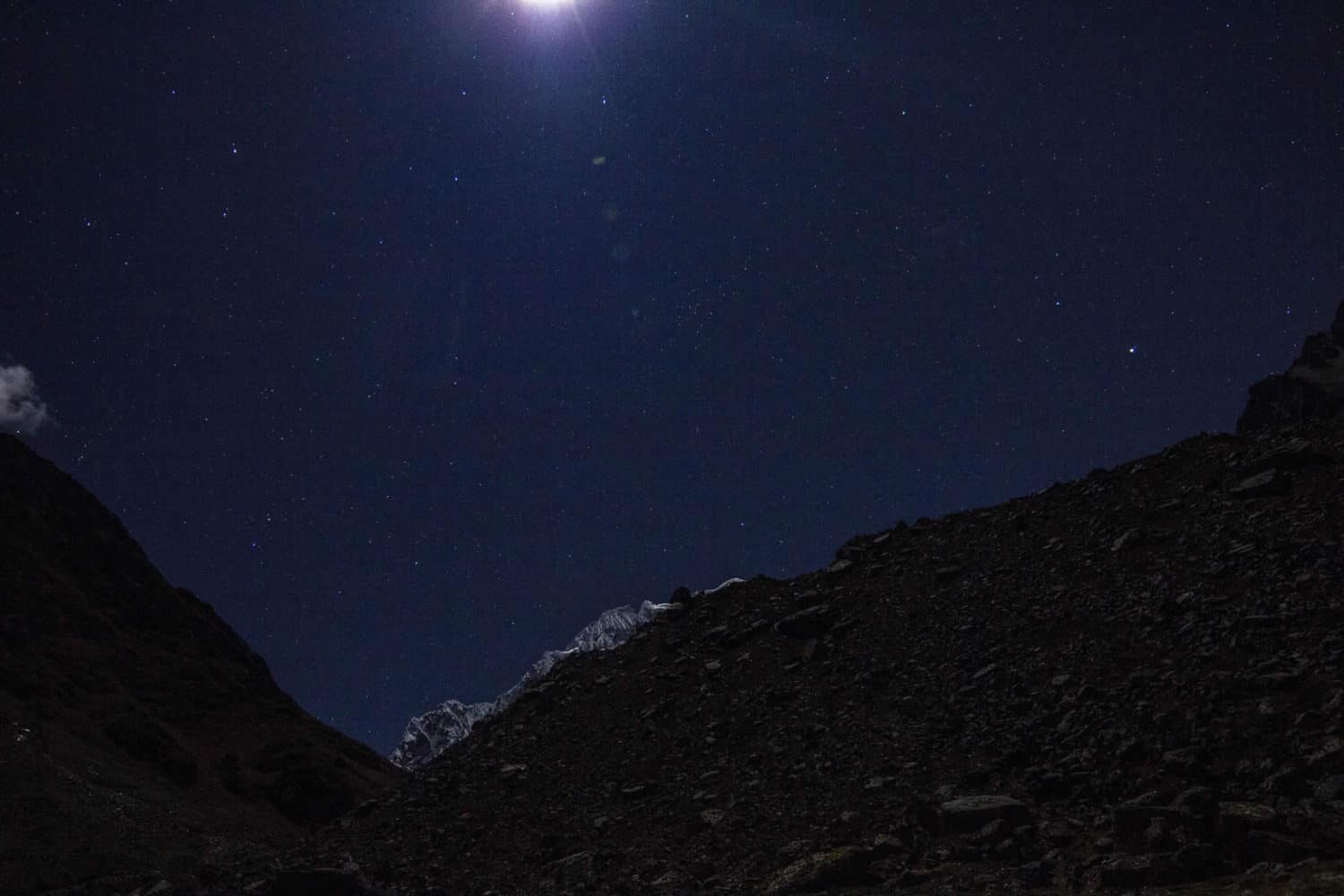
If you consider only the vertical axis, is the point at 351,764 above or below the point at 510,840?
above

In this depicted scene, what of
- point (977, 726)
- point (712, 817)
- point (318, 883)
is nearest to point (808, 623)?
point (977, 726)

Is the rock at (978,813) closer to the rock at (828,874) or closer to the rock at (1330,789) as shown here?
the rock at (828,874)

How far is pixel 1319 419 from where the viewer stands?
2572 centimetres

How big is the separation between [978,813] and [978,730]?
12.8 feet

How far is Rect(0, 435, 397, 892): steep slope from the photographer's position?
54500 millimetres

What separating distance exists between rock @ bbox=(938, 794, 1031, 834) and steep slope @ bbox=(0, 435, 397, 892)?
67.2ft

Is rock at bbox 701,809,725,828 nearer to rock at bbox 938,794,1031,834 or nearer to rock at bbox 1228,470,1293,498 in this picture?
rock at bbox 938,794,1031,834

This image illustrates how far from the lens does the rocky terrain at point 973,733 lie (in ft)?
42.8

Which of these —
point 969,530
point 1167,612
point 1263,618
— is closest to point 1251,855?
point 1263,618

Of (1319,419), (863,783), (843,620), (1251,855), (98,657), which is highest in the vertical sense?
(98,657)

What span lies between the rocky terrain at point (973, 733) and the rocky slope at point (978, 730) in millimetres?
69

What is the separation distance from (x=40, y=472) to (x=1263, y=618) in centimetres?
17930

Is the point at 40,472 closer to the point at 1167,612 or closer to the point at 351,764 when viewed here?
the point at 351,764

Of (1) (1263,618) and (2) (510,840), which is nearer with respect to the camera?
(1) (1263,618)
